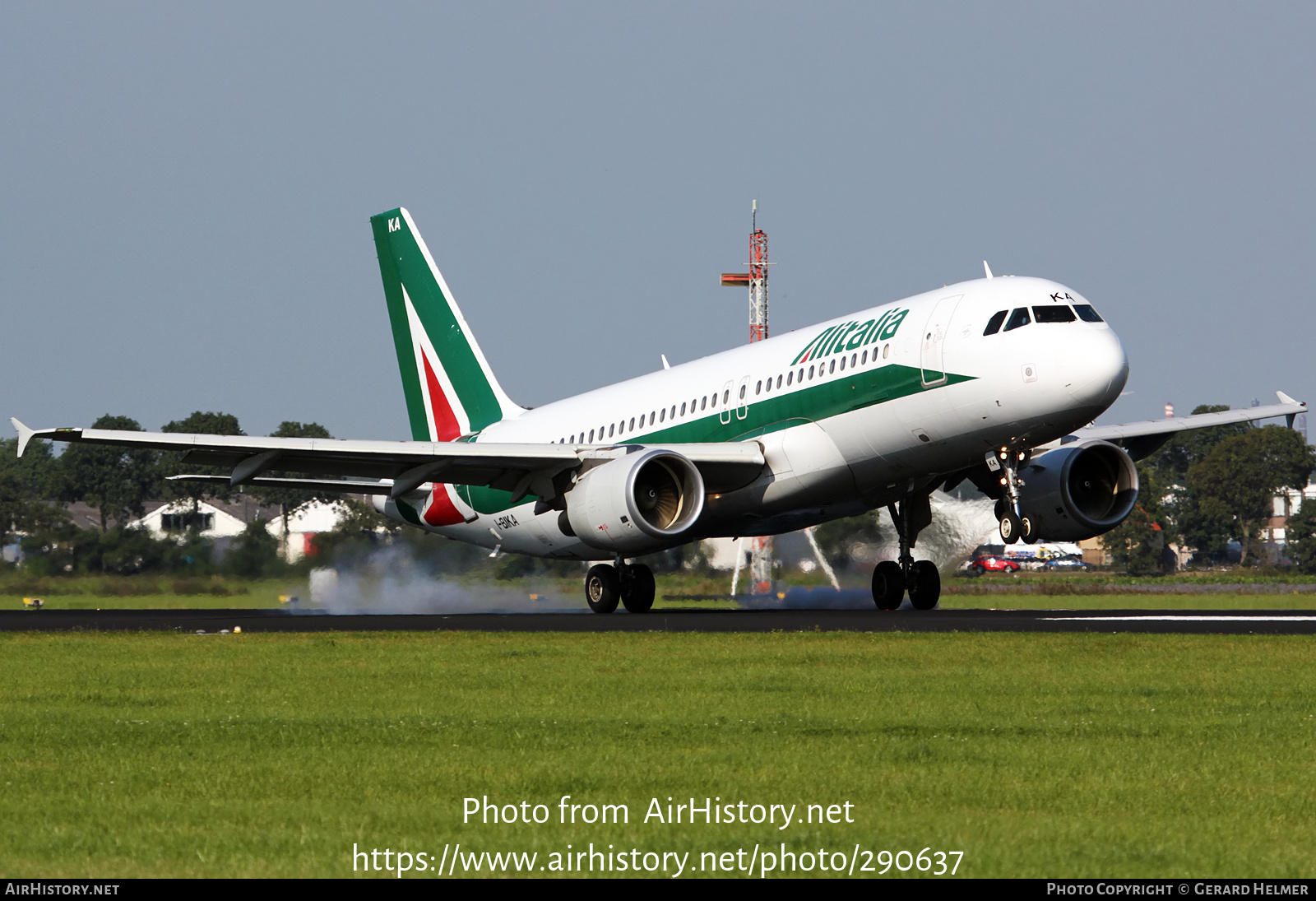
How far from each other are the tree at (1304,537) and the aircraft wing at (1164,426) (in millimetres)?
33238

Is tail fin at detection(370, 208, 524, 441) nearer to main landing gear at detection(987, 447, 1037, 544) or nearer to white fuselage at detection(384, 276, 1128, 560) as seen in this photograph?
white fuselage at detection(384, 276, 1128, 560)

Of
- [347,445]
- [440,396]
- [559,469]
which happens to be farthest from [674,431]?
[440,396]

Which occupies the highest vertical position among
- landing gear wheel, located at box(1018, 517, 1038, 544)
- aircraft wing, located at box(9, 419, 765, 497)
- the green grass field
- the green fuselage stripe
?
the green fuselage stripe

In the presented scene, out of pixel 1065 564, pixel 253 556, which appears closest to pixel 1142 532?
pixel 1065 564

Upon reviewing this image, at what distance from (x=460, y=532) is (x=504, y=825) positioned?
29769 millimetres

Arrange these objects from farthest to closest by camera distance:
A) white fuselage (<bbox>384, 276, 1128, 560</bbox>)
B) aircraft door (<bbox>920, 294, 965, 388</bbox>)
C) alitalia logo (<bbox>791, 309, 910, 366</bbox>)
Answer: alitalia logo (<bbox>791, 309, 910, 366</bbox>)
aircraft door (<bbox>920, 294, 965, 388</bbox>)
white fuselage (<bbox>384, 276, 1128, 560</bbox>)

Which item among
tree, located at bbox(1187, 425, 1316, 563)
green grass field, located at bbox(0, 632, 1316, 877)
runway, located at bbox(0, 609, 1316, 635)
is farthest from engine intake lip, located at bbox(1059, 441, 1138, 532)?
tree, located at bbox(1187, 425, 1316, 563)

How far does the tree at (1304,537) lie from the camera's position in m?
71.5

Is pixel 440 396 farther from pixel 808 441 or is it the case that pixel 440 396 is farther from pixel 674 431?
pixel 808 441

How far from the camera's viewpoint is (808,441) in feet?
94.0

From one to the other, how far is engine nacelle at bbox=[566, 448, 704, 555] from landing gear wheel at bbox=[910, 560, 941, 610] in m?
5.60

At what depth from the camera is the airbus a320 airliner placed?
26.1 m

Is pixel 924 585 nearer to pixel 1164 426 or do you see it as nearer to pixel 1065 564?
pixel 1164 426

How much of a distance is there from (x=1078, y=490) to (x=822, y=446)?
5.43 metres
